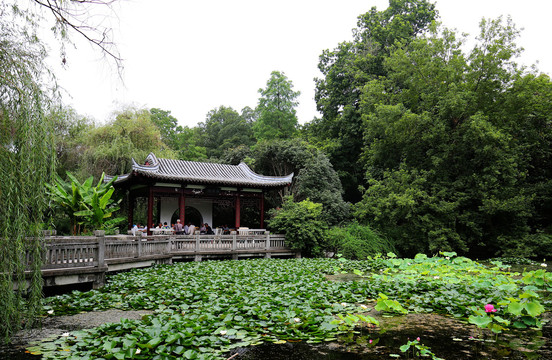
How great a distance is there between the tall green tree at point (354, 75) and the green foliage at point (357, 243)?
23.0 feet

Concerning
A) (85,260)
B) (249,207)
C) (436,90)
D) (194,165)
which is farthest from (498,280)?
(249,207)

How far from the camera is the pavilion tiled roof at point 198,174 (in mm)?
13758

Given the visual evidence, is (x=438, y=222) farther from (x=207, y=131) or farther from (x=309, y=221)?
(x=207, y=131)

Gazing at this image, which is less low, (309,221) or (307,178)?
(307,178)

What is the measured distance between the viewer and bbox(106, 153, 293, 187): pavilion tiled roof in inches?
542

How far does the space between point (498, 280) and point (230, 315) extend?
4101mm

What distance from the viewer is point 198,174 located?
1577cm

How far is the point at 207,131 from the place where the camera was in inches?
1510

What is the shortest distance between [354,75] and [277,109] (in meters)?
8.73

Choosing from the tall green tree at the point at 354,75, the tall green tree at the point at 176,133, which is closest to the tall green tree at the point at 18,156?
the tall green tree at the point at 354,75

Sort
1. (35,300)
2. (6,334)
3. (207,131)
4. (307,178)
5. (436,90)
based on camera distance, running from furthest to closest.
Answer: (207,131) < (307,178) < (436,90) < (35,300) < (6,334)

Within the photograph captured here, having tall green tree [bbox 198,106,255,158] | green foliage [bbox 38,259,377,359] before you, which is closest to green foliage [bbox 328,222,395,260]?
green foliage [bbox 38,259,377,359]

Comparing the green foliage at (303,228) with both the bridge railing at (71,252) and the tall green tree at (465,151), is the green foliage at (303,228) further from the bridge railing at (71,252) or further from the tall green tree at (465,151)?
the bridge railing at (71,252)

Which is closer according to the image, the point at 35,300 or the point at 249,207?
the point at 35,300
